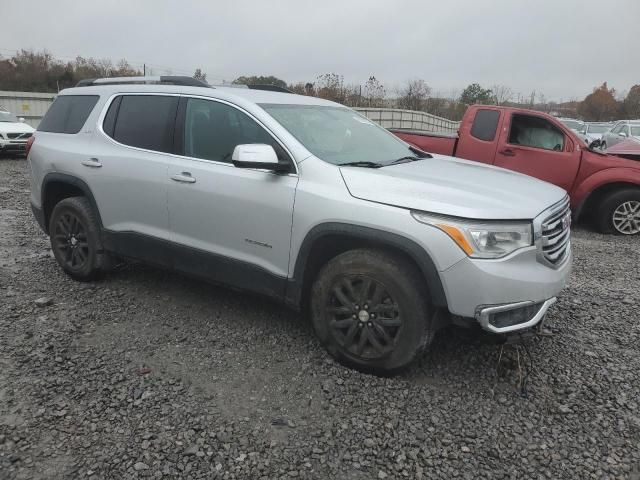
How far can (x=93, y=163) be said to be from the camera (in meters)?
4.12

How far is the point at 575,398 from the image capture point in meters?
2.93

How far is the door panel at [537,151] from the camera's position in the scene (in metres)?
7.21

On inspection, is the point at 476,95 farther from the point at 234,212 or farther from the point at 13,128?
the point at 234,212

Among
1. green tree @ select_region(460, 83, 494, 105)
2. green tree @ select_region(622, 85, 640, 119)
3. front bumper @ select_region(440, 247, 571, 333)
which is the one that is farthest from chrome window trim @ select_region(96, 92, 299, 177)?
green tree @ select_region(622, 85, 640, 119)

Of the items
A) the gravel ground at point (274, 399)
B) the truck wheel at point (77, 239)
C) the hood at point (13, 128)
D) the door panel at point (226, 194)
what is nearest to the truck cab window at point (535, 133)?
the gravel ground at point (274, 399)

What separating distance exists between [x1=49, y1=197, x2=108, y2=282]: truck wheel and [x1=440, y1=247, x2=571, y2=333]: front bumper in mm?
3074

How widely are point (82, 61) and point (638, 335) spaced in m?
34.3

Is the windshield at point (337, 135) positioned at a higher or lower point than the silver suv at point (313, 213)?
higher

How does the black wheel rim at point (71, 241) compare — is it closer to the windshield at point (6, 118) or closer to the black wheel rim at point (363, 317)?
the black wheel rim at point (363, 317)

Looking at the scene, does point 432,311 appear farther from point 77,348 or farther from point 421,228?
point 77,348

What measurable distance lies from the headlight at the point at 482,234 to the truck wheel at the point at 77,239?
116 inches

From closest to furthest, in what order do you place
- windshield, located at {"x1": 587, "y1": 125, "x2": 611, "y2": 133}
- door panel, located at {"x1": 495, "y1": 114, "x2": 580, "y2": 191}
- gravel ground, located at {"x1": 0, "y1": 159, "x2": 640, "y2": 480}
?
gravel ground, located at {"x1": 0, "y1": 159, "x2": 640, "y2": 480} → door panel, located at {"x1": 495, "y1": 114, "x2": 580, "y2": 191} → windshield, located at {"x1": 587, "y1": 125, "x2": 611, "y2": 133}

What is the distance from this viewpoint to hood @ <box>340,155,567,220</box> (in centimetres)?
270

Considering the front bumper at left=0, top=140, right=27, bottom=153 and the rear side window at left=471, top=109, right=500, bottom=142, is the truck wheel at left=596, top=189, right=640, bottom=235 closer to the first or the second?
the rear side window at left=471, top=109, right=500, bottom=142
